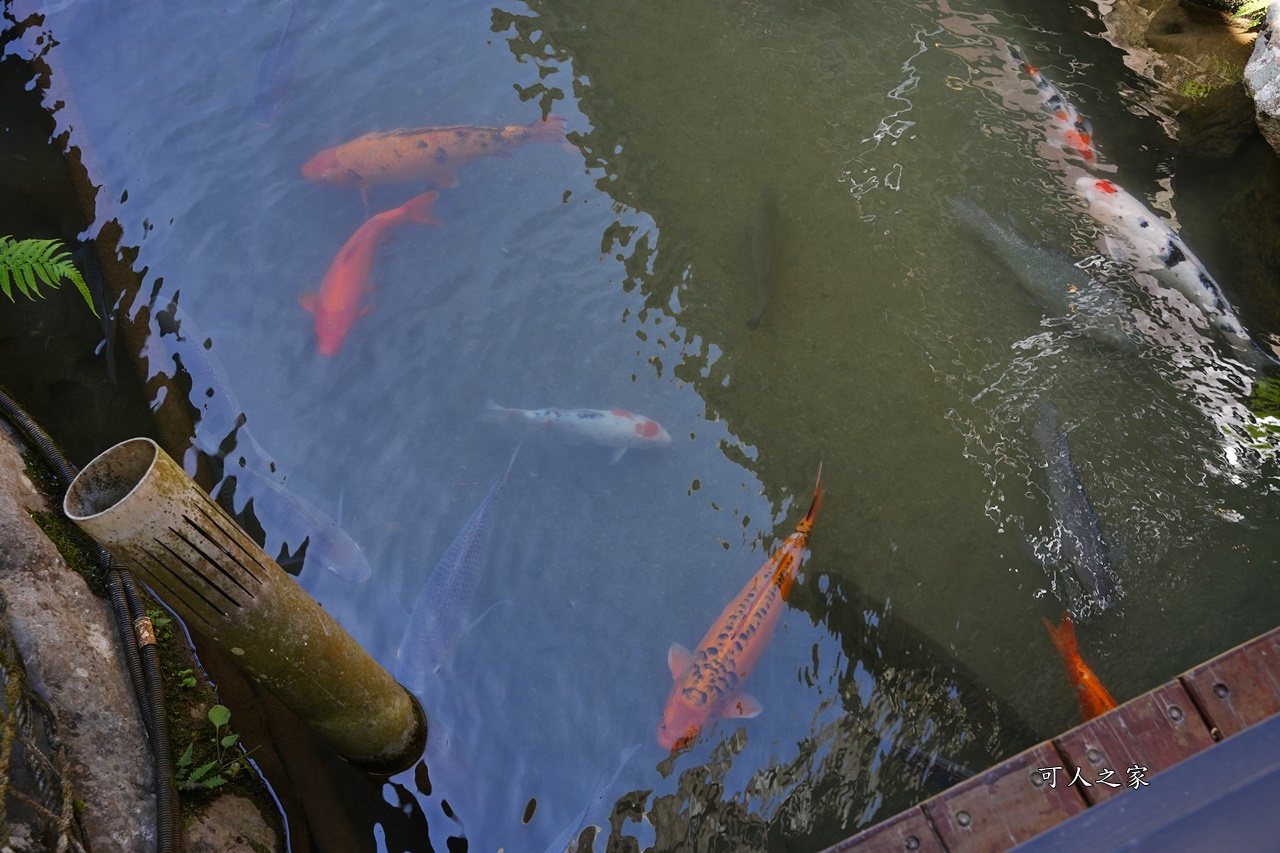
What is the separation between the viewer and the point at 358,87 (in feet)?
18.9

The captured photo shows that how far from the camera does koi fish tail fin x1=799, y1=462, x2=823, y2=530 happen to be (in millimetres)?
4117

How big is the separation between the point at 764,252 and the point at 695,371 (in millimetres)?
867

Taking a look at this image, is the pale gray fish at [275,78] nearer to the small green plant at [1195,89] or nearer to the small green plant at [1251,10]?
the small green plant at [1195,89]

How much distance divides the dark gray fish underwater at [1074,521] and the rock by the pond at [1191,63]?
2819mm

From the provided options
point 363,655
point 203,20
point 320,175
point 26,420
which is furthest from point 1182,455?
point 203,20

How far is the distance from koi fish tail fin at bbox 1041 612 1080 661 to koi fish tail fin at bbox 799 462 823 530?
1211mm

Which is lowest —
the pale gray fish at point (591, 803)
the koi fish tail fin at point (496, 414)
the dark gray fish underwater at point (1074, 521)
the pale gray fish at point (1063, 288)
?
the pale gray fish at point (591, 803)

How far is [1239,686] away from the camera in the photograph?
300 cm

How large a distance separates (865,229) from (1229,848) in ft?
12.0

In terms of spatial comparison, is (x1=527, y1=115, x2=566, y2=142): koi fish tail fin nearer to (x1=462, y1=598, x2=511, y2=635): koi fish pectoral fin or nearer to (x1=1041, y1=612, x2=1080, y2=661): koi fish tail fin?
(x1=462, y1=598, x2=511, y2=635): koi fish pectoral fin

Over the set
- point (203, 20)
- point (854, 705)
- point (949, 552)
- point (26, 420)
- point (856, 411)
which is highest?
point (203, 20)

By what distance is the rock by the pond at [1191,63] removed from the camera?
5574 millimetres

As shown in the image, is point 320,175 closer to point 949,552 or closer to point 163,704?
point 163,704

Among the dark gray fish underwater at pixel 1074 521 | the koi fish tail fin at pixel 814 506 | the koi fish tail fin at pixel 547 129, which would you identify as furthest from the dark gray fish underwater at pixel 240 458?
the dark gray fish underwater at pixel 1074 521
